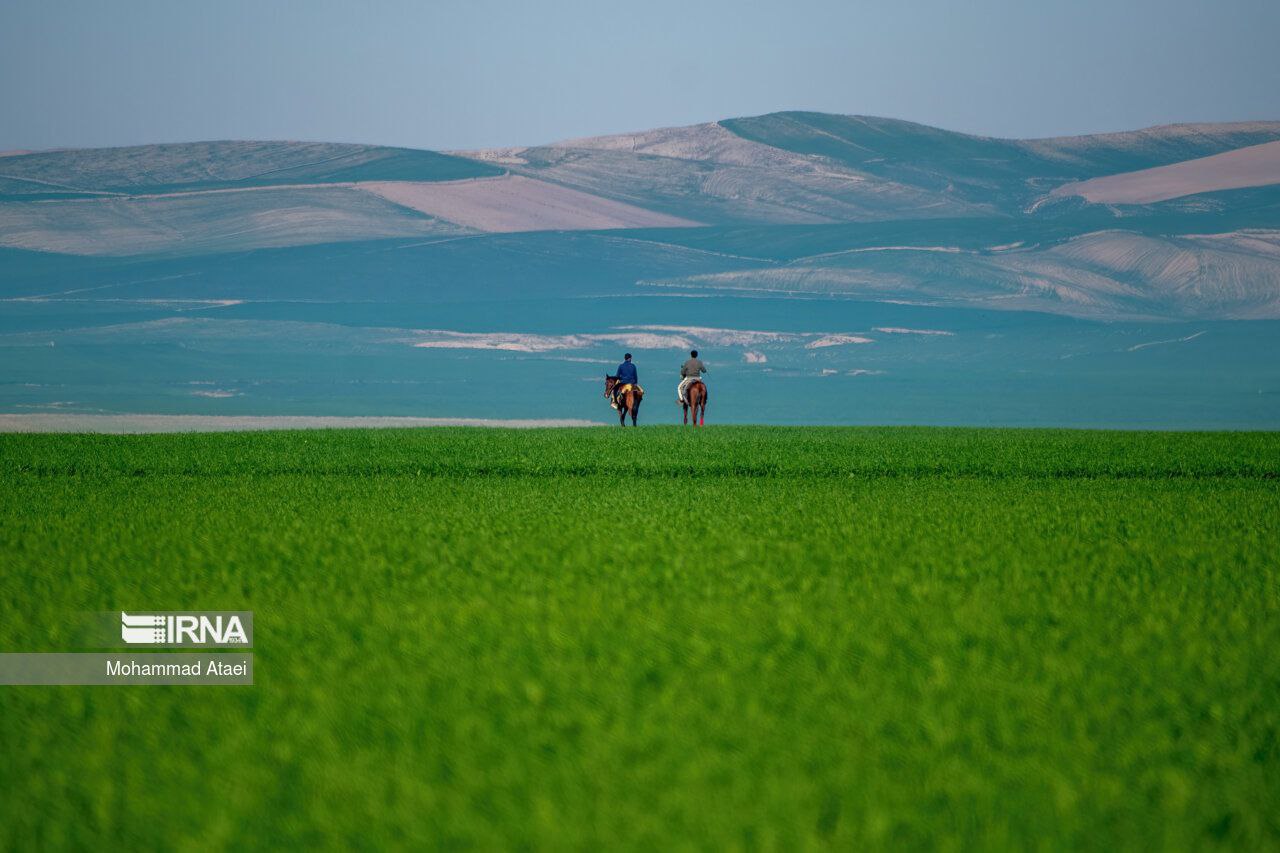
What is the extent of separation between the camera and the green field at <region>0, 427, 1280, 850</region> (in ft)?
21.2

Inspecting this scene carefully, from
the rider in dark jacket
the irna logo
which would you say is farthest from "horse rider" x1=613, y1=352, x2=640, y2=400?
the irna logo

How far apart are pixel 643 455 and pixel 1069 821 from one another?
82.0ft

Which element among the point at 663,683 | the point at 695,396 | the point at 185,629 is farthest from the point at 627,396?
the point at 663,683

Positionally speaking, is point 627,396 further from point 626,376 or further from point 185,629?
point 185,629

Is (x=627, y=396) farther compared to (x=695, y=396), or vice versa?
(x=627, y=396)

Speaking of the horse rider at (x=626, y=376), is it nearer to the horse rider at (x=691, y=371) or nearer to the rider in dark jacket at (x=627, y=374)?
the rider in dark jacket at (x=627, y=374)

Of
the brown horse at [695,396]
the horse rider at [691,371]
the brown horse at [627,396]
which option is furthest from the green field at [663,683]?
the brown horse at [627,396]

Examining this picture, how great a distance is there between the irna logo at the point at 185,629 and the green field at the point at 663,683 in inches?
7.6

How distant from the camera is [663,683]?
345 inches

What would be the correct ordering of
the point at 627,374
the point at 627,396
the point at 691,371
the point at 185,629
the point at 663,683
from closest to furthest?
the point at 663,683 → the point at 185,629 → the point at 691,371 → the point at 627,374 → the point at 627,396

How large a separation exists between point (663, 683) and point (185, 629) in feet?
12.3

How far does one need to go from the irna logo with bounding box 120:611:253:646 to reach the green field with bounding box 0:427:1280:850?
0.63 ft

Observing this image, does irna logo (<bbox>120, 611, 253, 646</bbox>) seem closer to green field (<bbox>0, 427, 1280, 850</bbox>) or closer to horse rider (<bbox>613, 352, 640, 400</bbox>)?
green field (<bbox>0, 427, 1280, 850</bbox>)

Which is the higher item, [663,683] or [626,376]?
[626,376]
